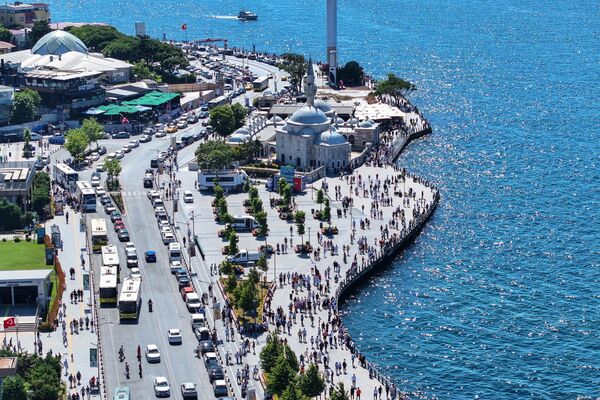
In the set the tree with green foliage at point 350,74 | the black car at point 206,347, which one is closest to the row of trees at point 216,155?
the black car at point 206,347

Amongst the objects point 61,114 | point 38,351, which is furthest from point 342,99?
point 38,351

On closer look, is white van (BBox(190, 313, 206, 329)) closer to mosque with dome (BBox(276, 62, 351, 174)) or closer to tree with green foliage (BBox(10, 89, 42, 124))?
mosque with dome (BBox(276, 62, 351, 174))

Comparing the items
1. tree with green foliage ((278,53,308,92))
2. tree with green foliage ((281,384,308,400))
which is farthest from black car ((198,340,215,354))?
tree with green foliage ((278,53,308,92))

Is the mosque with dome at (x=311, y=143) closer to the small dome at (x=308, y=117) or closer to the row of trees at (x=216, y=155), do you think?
the small dome at (x=308, y=117)

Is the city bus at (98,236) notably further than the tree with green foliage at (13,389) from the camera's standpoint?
Yes

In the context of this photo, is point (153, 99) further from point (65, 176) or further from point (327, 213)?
point (327, 213)
